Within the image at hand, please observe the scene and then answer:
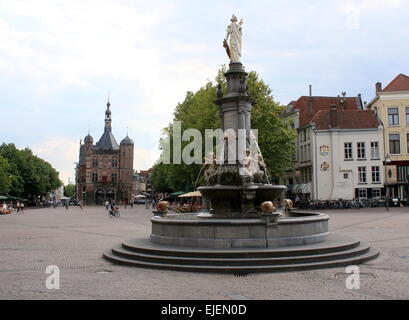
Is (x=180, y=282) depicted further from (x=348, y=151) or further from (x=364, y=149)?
(x=364, y=149)

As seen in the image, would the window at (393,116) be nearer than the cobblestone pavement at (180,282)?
No

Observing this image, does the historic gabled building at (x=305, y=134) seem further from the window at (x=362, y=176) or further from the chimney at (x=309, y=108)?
the window at (x=362, y=176)

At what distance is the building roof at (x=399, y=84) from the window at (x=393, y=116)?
2549mm

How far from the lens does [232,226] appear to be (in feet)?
39.9

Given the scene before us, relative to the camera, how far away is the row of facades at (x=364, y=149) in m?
51.7

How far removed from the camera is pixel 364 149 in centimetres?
5231

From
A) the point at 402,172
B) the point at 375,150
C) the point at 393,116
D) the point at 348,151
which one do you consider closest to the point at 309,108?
the point at 348,151

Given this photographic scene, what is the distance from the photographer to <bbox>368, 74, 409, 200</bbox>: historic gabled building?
51469 mm

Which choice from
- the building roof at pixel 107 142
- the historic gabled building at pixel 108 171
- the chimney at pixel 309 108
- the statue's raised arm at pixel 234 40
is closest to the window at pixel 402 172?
the chimney at pixel 309 108

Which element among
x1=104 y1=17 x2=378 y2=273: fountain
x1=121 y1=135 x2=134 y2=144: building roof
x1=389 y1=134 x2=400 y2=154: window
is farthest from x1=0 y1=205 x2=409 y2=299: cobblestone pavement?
x1=121 y1=135 x2=134 y2=144: building roof

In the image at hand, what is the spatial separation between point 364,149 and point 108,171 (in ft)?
252
